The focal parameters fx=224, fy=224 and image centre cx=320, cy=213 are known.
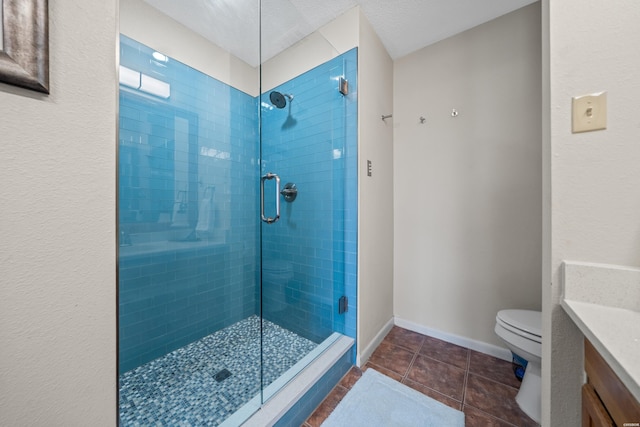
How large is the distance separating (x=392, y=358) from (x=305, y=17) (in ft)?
8.44

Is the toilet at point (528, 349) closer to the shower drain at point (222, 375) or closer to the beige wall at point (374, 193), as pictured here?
the beige wall at point (374, 193)

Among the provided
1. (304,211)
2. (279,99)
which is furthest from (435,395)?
(279,99)

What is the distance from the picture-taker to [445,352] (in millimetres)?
1680

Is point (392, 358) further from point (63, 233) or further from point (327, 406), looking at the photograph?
point (63, 233)

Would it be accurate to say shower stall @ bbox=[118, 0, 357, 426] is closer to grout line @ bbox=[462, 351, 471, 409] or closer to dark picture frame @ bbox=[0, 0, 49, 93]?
grout line @ bbox=[462, 351, 471, 409]

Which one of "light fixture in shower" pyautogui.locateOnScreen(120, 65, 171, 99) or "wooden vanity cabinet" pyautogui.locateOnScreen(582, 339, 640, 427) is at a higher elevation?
"light fixture in shower" pyautogui.locateOnScreen(120, 65, 171, 99)

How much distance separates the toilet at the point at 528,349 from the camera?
3.83 ft

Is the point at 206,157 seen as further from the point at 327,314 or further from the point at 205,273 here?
the point at 327,314

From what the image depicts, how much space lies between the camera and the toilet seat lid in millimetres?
1205

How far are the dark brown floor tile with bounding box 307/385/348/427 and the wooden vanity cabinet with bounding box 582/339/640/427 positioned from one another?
1.02m

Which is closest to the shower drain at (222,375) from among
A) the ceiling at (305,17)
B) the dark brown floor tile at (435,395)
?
the dark brown floor tile at (435,395)

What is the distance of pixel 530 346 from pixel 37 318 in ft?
6.33

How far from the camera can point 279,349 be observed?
64.0 inches

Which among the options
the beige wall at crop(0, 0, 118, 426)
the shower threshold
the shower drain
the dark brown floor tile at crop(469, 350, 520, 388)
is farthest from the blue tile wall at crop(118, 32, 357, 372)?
the beige wall at crop(0, 0, 118, 426)
